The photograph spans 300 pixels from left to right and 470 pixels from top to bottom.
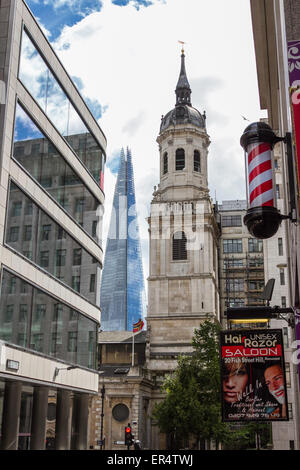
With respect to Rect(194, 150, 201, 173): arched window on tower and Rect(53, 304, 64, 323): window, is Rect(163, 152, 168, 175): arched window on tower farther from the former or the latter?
Rect(53, 304, 64, 323): window

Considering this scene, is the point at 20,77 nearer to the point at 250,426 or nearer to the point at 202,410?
the point at 202,410

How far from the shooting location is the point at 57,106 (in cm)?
3064

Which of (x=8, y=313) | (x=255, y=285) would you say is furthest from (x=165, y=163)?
(x=8, y=313)

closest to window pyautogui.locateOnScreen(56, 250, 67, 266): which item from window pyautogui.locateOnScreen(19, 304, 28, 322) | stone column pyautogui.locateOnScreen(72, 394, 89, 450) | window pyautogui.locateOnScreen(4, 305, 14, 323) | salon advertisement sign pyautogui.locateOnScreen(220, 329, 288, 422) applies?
window pyautogui.locateOnScreen(19, 304, 28, 322)

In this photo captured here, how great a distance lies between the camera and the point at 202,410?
48.5 meters

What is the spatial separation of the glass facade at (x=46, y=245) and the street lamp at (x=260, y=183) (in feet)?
63.2

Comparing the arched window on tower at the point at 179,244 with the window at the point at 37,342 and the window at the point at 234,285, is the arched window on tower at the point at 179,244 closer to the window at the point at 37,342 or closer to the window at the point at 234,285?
the window at the point at 234,285

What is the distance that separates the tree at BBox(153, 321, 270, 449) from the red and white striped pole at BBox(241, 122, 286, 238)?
145 feet

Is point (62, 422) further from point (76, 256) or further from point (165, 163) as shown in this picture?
point (165, 163)

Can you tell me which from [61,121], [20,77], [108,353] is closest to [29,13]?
[20,77]

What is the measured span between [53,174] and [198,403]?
27.8 metres

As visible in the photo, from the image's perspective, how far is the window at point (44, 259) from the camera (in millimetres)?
27453

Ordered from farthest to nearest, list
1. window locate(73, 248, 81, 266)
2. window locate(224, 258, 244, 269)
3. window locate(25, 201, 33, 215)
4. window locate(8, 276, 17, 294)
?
window locate(224, 258, 244, 269), window locate(73, 248, 81, 266), window locate(25, 201, 33, 215), window locate(8, 276, 17, 294)

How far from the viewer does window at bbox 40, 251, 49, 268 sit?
27453mm
